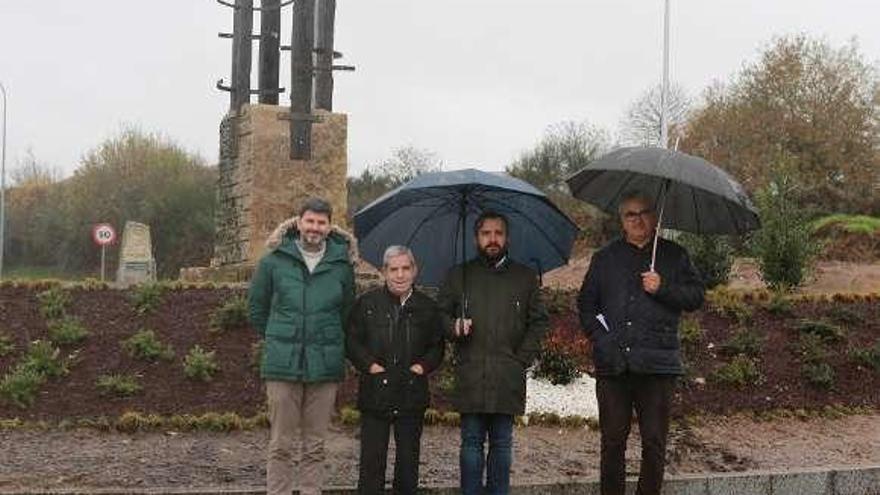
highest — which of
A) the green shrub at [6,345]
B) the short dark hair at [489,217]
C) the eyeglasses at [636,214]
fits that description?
the eyeglasses at [636,214]

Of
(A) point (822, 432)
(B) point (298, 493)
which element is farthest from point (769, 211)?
(B) point (298, 493)

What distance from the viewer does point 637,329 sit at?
5.89 metres

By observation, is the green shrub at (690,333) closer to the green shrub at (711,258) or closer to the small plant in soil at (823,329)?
the small plant in soil at (823,329)

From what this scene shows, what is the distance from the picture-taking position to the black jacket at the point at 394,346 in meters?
5.98

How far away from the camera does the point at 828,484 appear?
7504mm

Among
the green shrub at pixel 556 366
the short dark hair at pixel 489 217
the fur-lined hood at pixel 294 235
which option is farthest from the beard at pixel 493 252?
the green shrub at pixel 556 366

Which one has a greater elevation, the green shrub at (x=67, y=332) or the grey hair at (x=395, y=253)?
the grey hair at (x=395, y=253)

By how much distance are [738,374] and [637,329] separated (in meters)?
4.59

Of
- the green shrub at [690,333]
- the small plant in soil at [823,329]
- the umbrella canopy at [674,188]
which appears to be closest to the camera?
the umbrella canopy at [674,188]

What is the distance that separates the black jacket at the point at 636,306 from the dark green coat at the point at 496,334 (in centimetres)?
34

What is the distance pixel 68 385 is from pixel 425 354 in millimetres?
4234

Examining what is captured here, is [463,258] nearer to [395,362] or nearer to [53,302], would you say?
[395,362]

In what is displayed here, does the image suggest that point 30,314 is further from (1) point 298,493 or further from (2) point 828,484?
(2) point 828,484

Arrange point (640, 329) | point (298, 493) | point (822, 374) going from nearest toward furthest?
point (640, 329), point (298, 493), point (822, 374)
